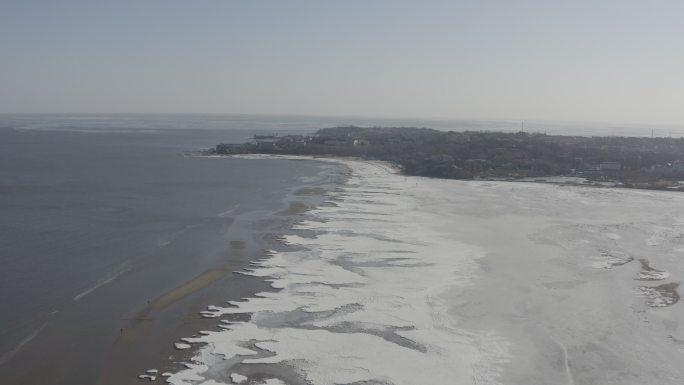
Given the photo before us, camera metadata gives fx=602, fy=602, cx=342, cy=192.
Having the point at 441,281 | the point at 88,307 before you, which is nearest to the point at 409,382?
the point at 441,281

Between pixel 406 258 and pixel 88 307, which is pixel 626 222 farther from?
pixel 88 307

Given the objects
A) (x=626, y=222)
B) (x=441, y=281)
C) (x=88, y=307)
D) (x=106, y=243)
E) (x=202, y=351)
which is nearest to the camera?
(x=202, y=351)

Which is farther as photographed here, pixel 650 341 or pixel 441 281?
pixel 441 281

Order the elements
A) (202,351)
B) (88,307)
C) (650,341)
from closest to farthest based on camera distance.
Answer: (202,351)
(650,341)
(88,307)

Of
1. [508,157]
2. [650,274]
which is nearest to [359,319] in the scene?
[650,274]

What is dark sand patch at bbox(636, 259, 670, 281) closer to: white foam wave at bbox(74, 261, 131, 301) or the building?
white foam wave at bbox(74, 261, 131, 301)

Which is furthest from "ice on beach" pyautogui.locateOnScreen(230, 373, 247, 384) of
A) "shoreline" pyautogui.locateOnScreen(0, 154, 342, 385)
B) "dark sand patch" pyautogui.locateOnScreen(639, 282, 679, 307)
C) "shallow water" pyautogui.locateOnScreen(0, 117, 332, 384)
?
"dark sand patch" pyautogui.locateOnScreen(639, 282, 679, 307)

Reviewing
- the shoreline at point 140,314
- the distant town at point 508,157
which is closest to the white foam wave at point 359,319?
the shoreline at point 140,314
